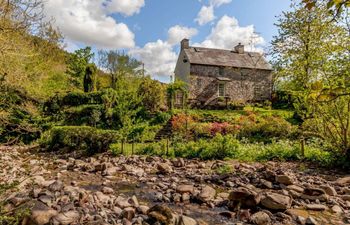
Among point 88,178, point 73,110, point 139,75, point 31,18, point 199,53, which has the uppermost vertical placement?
point 199,53

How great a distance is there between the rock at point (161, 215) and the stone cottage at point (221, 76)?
24615 mm

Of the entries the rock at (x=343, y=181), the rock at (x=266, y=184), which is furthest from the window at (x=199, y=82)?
the rock at (x=266, y=184)

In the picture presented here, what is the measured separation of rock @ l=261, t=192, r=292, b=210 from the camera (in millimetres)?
5445

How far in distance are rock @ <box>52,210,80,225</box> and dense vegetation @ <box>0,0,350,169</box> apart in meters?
1.60

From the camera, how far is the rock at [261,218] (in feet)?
16.1

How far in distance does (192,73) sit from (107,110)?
14088 mm

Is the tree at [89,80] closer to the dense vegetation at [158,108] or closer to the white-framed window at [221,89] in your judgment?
the dense vegetation at [158,108]

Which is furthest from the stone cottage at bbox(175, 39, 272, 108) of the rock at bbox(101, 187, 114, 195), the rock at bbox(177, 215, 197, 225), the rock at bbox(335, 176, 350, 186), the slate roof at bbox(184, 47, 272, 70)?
the rock at bbox(177, 215, 197, 225)

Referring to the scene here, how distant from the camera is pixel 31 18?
5676 millimetres

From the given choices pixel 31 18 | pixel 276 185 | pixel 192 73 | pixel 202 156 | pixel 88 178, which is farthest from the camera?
pixel 192 73

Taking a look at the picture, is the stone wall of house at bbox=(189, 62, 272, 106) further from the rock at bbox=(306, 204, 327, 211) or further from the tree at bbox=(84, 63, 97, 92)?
the rock at bbox=(306, 204, 327, 211)

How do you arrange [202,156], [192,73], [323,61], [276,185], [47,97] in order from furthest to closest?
1. [192,73]
2. [47,97]
3. [202,156]
4. [323,61]
5. [276,185]

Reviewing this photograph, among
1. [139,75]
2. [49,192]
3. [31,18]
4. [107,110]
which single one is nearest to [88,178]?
[49,192]

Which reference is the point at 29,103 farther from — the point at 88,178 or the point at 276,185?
the point at 276,185
